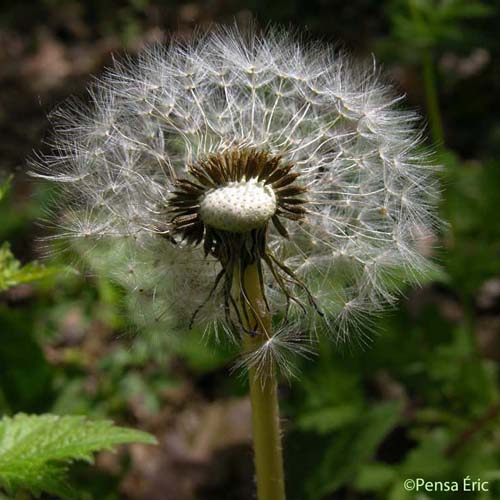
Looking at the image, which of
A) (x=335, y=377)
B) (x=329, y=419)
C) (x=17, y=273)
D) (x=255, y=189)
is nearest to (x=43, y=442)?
(x=17, y=273)

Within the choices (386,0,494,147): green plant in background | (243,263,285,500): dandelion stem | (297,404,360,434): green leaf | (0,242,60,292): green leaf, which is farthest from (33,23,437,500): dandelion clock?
(386,0,494,147): green plant in background

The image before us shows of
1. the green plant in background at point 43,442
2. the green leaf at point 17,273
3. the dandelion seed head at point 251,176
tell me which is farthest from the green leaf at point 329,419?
the green leaf at point 17,273

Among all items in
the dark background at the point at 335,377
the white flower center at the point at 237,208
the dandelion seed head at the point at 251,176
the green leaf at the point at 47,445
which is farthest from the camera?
the dark background at the point at 335,377

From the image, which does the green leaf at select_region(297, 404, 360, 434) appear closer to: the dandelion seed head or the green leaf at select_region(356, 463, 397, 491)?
the green leaf at select_region(356, 463, 397, 491)

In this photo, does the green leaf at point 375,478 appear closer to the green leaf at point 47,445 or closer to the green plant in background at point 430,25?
the green leaf at point 47,445

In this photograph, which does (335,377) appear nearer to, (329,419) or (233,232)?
(329,419)
